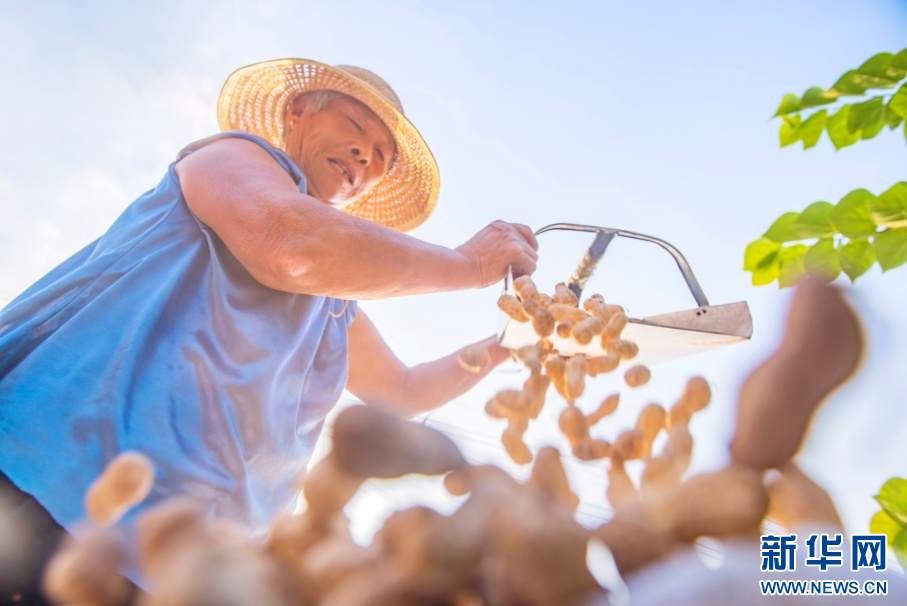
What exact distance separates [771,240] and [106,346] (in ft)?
4.10

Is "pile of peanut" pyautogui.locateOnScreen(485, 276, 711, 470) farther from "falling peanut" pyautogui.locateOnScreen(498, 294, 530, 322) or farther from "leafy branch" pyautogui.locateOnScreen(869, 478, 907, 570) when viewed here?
"leafy branch" pyautogui.locateOnScreen(869, 478, 907, 570)

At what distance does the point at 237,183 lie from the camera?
3.62 ft

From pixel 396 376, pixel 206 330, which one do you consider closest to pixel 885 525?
pixel 206 330

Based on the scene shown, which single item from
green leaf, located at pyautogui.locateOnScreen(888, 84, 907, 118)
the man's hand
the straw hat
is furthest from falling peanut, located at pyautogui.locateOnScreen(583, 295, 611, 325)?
the straw hat

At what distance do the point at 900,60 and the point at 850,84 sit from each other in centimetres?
9

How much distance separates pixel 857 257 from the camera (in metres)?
1.05

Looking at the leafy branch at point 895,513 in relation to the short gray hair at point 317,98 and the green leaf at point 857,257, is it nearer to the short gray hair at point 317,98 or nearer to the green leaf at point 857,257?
the green leaf at point 857,257

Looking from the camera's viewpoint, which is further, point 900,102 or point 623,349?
point 900,102

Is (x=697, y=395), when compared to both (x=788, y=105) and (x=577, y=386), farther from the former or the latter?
(x=788, y=105)

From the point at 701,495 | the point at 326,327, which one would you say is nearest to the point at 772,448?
the point at 701,495

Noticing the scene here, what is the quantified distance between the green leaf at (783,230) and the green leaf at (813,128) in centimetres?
28

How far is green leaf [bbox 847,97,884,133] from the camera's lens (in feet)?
3.79

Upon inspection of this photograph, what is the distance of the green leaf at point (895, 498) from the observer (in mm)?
856

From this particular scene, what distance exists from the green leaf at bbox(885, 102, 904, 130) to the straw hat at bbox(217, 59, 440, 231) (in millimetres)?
1322
